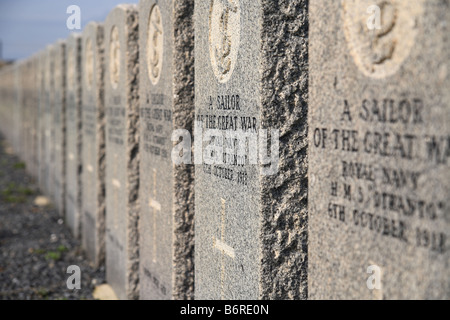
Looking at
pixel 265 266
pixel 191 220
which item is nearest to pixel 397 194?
pixel 265 266

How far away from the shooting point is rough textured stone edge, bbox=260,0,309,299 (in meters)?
2.63

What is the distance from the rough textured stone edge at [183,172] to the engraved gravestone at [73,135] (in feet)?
13.8

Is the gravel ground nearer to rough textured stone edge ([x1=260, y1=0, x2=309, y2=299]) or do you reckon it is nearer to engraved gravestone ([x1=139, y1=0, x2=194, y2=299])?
engraved gravestone ([x1=139, y1=0, x2=194, y2=299])

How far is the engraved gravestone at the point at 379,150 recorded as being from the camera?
168 cm

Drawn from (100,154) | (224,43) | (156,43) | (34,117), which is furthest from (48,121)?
(224,43)

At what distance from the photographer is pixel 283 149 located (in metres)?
2.64

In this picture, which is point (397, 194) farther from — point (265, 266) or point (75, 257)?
point (75, 257)

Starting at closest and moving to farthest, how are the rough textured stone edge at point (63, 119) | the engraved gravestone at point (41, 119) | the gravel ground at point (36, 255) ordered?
the gravel ground at point (36, 255)
the rough textured stone edge at point (63, 119)
the engraved gravestone at point (41, 119)

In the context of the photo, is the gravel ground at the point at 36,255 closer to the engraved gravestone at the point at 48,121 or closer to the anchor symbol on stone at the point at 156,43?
the engraved gravestone at the point at 48,121

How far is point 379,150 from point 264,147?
81 cm

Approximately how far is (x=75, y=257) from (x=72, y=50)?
115 inches

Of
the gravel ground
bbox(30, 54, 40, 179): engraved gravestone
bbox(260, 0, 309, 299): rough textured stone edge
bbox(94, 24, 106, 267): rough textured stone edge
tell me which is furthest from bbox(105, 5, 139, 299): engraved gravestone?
bbox(30, 54, 40, 179): engraved gravestone

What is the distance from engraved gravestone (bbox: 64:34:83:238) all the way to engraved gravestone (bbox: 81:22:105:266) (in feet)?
0.65

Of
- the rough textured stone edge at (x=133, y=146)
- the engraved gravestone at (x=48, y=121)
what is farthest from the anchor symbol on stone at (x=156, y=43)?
the engraved gravestone at (x=48, y=121)
